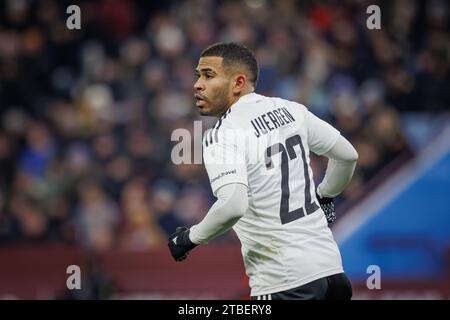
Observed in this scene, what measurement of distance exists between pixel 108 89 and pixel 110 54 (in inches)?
25.6

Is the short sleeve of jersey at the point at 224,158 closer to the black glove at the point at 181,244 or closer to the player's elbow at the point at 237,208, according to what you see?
the player's elbow at the point at 237,208

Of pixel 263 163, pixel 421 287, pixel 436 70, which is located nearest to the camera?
pixel 263 163

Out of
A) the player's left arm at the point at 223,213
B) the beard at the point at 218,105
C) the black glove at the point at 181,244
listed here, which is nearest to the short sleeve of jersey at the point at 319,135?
the beard at the point at 218,105

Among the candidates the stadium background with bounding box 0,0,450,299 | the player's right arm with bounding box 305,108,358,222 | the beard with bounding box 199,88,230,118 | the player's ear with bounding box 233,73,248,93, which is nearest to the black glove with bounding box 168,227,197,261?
the beard with bounding box 199,88,230,118

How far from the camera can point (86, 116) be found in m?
11.5

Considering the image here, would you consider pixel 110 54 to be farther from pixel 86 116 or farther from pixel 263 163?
pixel 263 163

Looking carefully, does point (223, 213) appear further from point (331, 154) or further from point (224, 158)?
point (331, 154)

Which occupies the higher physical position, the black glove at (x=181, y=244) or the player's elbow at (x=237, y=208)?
the player's elbow at (x=237, y=208)

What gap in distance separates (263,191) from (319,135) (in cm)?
63

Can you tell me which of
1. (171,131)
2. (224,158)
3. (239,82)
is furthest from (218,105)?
(171,131)

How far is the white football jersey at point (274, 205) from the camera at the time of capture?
5.16 m

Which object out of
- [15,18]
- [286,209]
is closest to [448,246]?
[286,209]

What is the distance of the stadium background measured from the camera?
389 inches

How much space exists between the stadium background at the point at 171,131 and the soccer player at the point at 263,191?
14.3 feet
